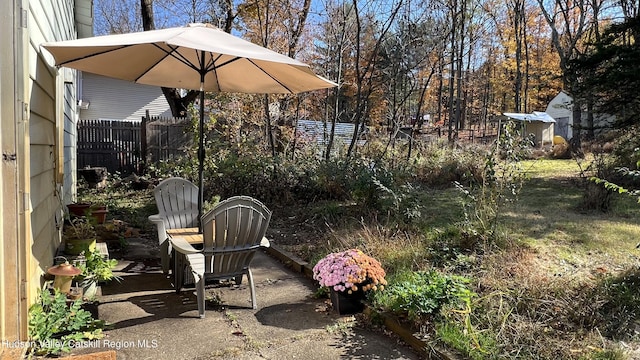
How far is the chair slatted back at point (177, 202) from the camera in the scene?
4336 mm

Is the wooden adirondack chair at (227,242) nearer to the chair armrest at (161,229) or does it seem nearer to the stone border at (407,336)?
the chair armrest at (161,229)

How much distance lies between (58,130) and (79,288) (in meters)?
1.52

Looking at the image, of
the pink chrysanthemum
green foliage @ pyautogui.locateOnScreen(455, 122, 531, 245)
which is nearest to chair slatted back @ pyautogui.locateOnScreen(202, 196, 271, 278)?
the pink chrysanthemum

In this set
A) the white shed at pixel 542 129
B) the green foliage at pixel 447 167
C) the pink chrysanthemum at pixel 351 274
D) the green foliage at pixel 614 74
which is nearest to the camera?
the pink chrysanthemum at pixel 351 274

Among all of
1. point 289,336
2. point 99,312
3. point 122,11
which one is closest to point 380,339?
point 289,336

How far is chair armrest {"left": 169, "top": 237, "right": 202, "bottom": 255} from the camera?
3.20 m

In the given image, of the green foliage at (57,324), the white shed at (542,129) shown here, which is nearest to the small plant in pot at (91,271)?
the green foliage at (57,324)

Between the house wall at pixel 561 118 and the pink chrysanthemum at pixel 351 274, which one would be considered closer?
the pink chrysanthemum at pixel 351 274

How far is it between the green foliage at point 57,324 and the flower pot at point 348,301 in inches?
65.8

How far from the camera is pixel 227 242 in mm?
3266

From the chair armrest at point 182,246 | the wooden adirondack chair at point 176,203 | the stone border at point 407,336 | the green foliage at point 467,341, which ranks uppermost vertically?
the wooden adirondack chair at point 176,203

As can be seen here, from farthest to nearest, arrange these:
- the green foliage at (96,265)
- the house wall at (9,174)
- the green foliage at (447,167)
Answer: the green foliage at (447,167)
the green foliage at (96,265)
the house wall at (9,174)

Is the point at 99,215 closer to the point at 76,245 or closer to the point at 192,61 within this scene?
the point at 76,245

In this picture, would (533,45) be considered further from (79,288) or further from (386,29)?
(79,288)
